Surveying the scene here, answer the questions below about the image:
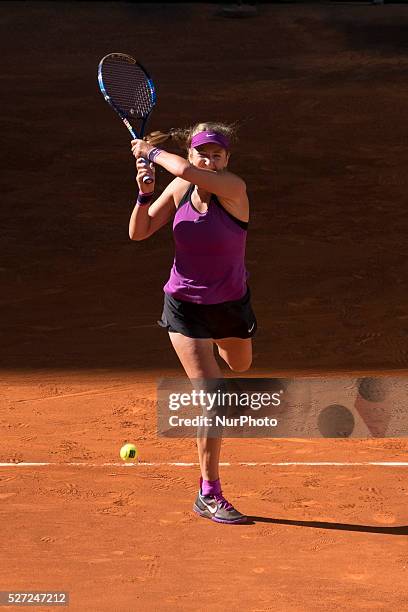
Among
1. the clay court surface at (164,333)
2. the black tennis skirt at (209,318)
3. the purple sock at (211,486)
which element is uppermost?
the black tennis skirt at (209,318)

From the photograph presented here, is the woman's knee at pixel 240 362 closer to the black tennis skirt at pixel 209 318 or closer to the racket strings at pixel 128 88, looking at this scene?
the black tennis skirt at pixel 209 318

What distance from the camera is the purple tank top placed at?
5938 mm

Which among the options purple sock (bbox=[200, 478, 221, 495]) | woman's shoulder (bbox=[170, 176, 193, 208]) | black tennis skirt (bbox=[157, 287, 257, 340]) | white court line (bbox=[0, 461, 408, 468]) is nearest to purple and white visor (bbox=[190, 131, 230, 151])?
woman's shoulder (bbox=[170, 176, 193, 208])

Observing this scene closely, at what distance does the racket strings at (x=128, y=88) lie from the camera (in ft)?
22.5

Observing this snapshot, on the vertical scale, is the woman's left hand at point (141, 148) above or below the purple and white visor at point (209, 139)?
below

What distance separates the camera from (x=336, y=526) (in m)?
6.29

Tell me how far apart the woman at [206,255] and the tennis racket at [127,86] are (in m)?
0.74

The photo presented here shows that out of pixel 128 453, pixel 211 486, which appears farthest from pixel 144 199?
pixel 128 453

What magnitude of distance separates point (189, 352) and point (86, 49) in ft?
56.0

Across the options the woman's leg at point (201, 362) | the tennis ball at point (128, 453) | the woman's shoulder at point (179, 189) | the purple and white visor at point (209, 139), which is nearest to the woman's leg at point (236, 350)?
the woman's leg at point (201, 362)

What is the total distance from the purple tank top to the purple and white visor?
0.26 m

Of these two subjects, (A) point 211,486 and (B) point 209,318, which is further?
(A) point 211,486

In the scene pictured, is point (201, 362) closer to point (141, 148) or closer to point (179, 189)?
point (179, 189)

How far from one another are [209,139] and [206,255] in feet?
1.94
